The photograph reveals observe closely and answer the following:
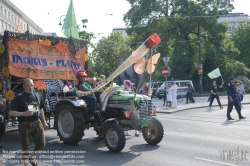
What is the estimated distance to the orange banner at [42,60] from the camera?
992cm

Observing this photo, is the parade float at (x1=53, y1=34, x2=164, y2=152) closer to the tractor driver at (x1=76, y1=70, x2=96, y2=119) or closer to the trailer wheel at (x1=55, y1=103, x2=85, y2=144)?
the trailer wheel at (x1=55, y1=103, x2=85, y2=144)

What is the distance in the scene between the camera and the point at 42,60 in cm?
1070

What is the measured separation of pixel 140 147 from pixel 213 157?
2033 millimetres

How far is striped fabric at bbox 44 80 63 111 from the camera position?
34.9 feet

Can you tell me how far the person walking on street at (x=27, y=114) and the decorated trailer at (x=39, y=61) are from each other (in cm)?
373

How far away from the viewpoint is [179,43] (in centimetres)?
3916

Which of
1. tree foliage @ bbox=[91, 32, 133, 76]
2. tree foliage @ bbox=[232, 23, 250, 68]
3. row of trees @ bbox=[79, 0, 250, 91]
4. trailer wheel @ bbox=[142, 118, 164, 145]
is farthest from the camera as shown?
tree foliage @ bbox=[232, 23, 250, 68]

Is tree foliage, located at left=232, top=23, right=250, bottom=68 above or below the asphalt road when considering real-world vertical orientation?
above

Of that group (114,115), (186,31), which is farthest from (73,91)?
(186,31)

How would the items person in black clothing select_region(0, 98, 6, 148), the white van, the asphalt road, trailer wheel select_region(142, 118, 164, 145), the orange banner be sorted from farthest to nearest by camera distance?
the white van, the orange banner, trailer wheel select_region(142, 118, 164, 145), person in black clothing select_region(0, 98, 6, 148), the asphalt road

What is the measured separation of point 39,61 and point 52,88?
1045 mm

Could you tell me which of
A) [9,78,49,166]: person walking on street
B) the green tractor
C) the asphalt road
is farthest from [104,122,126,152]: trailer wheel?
[9,78,49,166]: person walking on street

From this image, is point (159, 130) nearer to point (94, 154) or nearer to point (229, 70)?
point (94, 154)

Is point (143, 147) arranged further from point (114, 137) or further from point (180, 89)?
point (180, 89)
